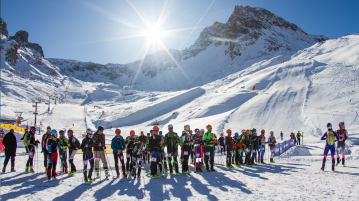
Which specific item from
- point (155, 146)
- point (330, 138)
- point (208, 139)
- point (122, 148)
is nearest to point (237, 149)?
point (208, 139)

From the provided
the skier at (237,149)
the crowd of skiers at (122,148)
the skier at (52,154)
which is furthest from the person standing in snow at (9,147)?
the skier at (237,149)

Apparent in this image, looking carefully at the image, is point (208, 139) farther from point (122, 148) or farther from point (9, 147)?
point (9, 147)

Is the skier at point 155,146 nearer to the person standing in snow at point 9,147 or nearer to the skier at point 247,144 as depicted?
the skier at point 247,144

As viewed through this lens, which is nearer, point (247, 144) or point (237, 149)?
point (237, 149)

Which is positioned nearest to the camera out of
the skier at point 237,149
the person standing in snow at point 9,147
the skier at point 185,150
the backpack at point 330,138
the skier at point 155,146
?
the skier at point 155,146

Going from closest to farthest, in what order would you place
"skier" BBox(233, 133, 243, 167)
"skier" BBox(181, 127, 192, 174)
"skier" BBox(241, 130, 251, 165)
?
"skier" BBox(181, 127, 192, 174), "skier" BBox(233, 133, 243, 167), "skier" BBox(241, 130, 251, 165)

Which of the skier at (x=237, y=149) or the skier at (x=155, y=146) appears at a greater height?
the skier at (x=155, y=146)

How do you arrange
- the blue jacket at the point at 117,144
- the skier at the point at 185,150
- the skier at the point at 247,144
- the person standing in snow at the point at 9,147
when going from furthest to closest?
the skier at the point at 247,144, the person standing in snow at the point at 9,147, the skier at the point at 185,150, the blue jacket at the point at 117,144

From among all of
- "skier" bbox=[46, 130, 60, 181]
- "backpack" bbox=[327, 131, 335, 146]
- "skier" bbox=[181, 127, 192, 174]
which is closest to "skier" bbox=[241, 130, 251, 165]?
"backpack" bbox=[327, 131, 335, 146]

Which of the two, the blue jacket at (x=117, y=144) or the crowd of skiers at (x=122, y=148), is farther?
the blue jacket at (x=117, y=144)

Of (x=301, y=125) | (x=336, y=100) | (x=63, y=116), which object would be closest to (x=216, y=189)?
(x=301, y=125)

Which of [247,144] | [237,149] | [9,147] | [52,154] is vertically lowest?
[237,149]

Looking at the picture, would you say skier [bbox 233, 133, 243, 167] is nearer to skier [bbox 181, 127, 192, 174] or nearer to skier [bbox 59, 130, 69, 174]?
skier [bbox 181, 127, 192, 174]

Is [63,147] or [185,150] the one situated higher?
[63,147]
